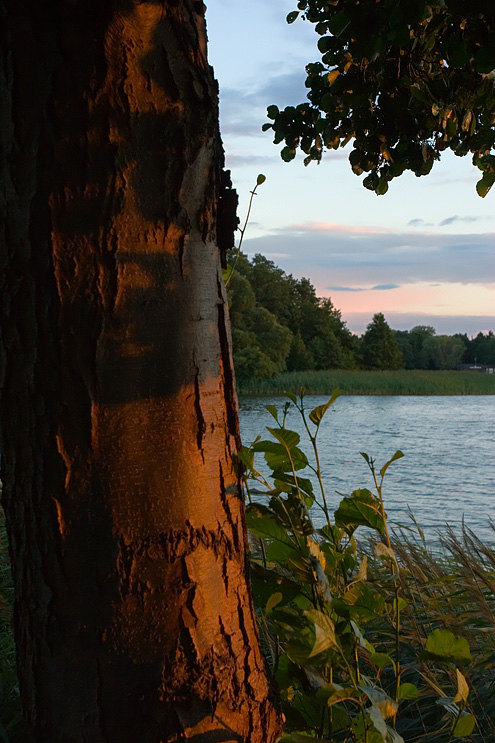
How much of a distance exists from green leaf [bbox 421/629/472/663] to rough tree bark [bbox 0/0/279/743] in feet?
1.17

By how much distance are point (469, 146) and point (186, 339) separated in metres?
1.72

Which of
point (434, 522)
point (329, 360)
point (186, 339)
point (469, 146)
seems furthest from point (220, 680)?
point (329, 360)

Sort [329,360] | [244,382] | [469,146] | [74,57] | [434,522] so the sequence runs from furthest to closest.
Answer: [329,360] → [244,382] → [434,522] → [469,146] → [74,57]

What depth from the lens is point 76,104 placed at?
3.53ft

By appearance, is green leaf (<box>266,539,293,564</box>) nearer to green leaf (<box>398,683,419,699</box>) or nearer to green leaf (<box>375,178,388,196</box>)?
green leaf (<box>398,683,419,699</box>)

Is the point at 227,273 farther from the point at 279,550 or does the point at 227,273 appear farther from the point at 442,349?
the point at 442,349

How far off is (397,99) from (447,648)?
5.61 ft

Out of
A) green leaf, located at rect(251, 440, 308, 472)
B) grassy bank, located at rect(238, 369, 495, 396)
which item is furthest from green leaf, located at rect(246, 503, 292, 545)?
grassy bank, located at rect(238, 369, 495, 396)

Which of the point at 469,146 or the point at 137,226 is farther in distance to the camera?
the point at 469,146

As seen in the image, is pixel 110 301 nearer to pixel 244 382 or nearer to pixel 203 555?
pixel 203 555

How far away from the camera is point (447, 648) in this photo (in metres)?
1.15

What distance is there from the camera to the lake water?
8.50 m

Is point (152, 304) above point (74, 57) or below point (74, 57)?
below

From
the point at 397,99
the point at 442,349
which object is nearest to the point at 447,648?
the point at 397,99
